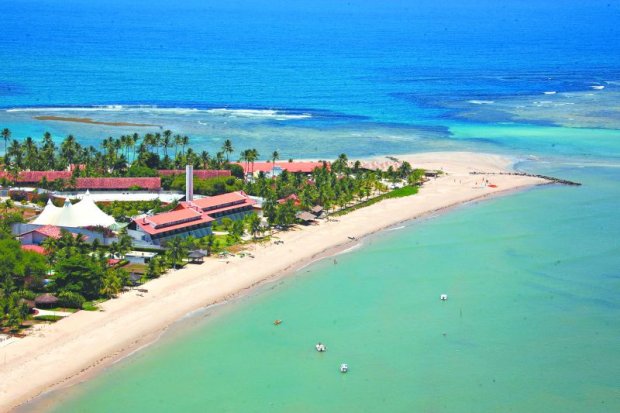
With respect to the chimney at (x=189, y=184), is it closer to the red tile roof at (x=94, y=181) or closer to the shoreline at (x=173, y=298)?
the red tile roof at (x=94, y=181)

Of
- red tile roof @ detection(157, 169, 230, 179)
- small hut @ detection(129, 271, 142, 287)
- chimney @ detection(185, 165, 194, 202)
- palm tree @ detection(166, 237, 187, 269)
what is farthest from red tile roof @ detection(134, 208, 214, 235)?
red tile roof @ detection(157, 169, 230, 179)

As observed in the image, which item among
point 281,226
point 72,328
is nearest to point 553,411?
point 72,328

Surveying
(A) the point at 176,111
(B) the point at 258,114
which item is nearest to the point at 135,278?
(B) the point at 258,114

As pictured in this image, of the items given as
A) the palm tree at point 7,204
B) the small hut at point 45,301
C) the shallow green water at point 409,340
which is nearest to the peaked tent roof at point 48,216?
the palm tree at point 7,204

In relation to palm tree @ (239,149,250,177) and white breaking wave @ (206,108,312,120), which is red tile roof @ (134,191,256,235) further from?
white breaking wave @ (206,108,312,120)

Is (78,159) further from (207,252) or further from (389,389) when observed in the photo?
(389,389)
